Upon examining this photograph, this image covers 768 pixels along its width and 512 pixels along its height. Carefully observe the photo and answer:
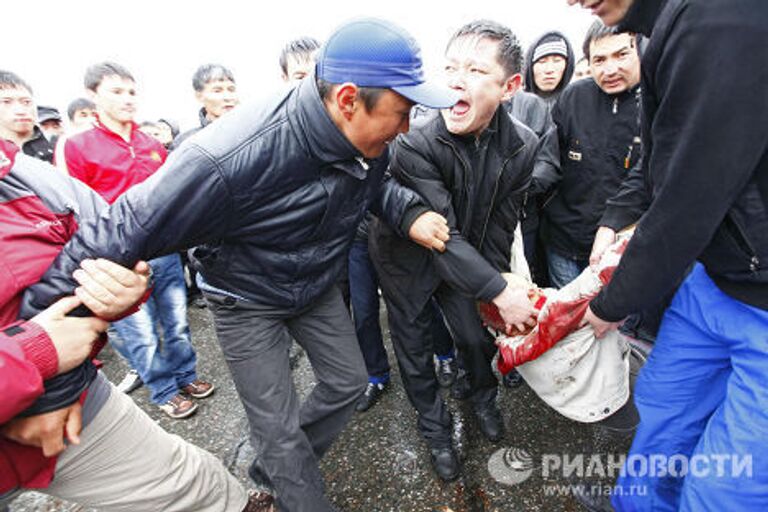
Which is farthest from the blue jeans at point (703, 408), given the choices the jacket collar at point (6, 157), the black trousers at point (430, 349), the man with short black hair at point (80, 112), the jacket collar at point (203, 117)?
the man with short black hair at point (80, 112)

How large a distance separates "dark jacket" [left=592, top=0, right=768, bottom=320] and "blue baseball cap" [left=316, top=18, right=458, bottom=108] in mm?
647

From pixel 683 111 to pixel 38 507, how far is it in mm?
3212

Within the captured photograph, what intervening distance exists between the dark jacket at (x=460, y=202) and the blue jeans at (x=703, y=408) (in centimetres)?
69

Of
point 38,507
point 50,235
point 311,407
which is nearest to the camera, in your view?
point 50,235

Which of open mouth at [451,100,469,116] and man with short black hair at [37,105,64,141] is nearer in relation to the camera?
open mouth at [451,100,469,116]

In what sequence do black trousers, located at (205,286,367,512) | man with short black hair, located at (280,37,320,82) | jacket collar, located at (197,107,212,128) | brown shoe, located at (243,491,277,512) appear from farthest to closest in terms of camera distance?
jacket collar, located at (197,107,212,128) → man with short black hair, located at (280,37,320,82) → brown shoe, located at (243,491,277,512) → black trousers, located at (205,286,367,512)

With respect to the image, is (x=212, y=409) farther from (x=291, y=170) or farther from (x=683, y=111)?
(x=683, y=111)

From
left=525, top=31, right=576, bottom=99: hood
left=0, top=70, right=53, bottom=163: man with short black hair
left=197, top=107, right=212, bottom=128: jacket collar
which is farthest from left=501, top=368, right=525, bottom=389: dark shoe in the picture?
left=0, top=70, right=53, bottom=163: man with short black hair

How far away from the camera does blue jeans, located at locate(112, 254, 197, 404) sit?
2.71 m

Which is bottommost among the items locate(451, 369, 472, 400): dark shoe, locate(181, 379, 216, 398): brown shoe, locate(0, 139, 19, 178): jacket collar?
locate(181, 379, 216, 398): brown shoe

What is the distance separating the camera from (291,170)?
4.75 feet

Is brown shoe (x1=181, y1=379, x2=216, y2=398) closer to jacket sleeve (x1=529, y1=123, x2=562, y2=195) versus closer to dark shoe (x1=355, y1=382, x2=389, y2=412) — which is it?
dark shoe (x1=355, y1=382, x2=389, y2=412)

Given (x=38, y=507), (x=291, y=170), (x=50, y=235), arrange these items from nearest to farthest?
1. (x=50, y=235)
2. (x=291, y=170)
3. (x=38, y=507)

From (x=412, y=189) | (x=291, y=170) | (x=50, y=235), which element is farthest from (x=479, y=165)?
(x=50, y=235)
